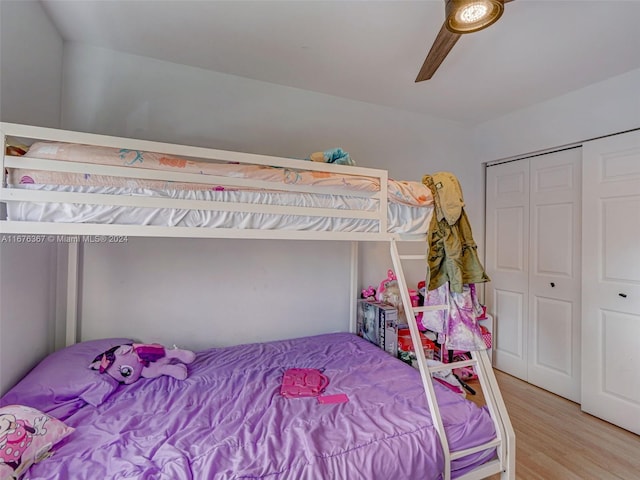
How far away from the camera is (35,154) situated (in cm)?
112

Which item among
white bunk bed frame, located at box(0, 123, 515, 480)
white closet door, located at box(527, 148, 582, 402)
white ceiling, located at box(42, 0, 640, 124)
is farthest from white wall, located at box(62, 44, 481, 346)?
white closet door, located at box(527, 148, 582, 402)

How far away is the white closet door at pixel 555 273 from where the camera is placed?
2516mm

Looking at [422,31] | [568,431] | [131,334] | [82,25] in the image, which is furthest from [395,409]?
[82,25]

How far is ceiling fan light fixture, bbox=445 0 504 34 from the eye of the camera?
3.72 feet

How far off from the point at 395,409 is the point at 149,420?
120cm

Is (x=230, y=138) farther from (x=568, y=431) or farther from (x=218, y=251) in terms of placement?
(x=568, y=431)

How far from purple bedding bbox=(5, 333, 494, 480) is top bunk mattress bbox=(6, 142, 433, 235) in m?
0.92

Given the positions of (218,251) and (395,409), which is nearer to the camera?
(395,409)

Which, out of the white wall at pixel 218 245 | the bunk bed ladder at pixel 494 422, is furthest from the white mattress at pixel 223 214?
the white wall at pixel 218 245

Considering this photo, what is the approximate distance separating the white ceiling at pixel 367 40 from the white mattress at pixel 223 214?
44.1 inches

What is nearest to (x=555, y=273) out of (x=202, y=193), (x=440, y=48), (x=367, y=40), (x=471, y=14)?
(x=440, y=48)
